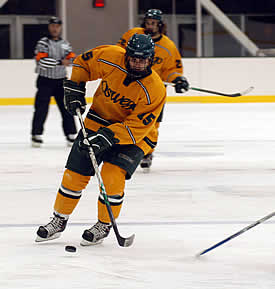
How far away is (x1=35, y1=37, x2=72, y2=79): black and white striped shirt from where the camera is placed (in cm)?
695

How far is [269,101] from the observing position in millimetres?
11922

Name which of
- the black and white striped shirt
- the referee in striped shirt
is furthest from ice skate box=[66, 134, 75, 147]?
the black and white striped shirt

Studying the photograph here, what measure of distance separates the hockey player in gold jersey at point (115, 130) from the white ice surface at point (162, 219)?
0.56ft

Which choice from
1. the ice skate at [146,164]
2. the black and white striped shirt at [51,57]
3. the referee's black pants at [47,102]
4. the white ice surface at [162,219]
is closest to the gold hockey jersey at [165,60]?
the ice skate at [146,164]

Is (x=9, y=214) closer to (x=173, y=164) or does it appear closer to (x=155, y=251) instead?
(x=155, y=251)

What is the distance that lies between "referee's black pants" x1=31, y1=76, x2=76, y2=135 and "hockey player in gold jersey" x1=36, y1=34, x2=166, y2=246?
3.64 meters

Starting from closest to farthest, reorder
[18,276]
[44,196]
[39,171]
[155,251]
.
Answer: [18,276] < [155,251] < [44,196] < [39,171]

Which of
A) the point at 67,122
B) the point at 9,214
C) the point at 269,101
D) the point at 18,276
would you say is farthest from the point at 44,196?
the point at 269,101

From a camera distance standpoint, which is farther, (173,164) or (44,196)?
(173,164)

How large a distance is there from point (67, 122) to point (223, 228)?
3.61 m

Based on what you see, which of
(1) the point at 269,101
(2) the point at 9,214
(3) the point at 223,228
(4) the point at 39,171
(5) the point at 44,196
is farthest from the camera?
(1) the point at 269,101

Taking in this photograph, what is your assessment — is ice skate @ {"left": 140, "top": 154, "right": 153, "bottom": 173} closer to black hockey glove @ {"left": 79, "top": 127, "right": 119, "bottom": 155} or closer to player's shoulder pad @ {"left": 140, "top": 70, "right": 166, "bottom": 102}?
player's shoulder pad @ {"left": 140, "top": 70, "right": 166, "bottom": 102}

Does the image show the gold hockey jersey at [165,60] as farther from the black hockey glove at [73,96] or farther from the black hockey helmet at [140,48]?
the black hockey helmet at [140,48]

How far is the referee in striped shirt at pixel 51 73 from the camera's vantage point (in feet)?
22.9
